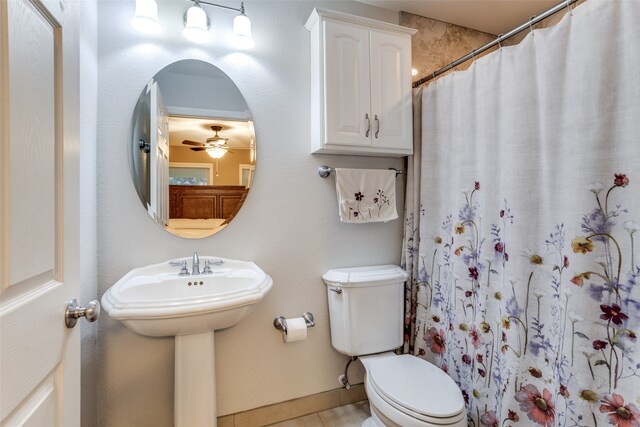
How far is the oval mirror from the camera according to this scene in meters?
1.47

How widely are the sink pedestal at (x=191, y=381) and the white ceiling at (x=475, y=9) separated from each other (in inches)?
80.5

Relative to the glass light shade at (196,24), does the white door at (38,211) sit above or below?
below

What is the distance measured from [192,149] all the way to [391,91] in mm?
1104

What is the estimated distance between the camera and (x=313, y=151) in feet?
5.63

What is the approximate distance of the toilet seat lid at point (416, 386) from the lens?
1215 mm

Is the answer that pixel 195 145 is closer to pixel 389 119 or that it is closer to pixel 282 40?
pixel 282 40

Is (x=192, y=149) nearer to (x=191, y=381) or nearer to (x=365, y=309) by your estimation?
(x=191, y=381)

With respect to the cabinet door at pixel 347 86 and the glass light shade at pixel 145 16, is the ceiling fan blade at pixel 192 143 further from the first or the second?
the cabinet door at pixel 347 86

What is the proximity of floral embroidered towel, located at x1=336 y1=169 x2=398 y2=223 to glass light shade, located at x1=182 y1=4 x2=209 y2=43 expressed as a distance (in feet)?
3.03

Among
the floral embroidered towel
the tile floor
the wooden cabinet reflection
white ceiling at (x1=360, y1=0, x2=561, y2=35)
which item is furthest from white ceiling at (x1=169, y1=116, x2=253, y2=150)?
the tile floor

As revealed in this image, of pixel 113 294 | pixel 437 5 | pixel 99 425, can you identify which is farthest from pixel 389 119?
pixel 99 425

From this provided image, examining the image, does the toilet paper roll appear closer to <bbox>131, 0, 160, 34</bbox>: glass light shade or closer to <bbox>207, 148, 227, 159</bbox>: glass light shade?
<bbox>207, 148, 227, 159</bbox>: glass light shade

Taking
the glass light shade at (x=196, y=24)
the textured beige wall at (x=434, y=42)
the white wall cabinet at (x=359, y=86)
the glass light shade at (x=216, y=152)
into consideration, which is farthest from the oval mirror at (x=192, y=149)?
the textured beige wall at (x=434, y=42)

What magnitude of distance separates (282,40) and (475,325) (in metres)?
1.76
